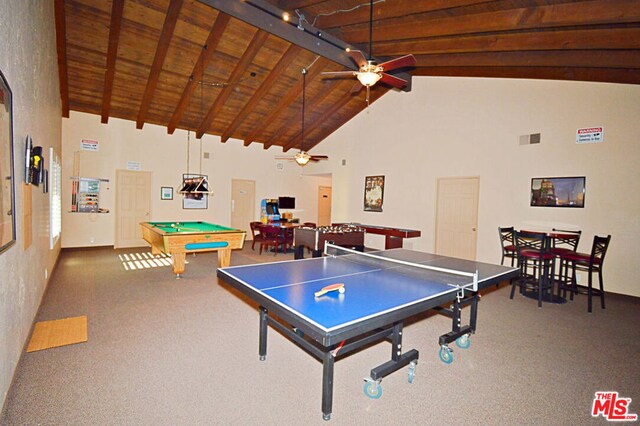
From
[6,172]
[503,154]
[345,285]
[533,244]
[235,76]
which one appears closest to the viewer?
[6,172]

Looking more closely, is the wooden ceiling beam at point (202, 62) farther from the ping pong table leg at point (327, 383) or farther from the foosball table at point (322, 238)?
the ping pong table leg at point (327, 383)

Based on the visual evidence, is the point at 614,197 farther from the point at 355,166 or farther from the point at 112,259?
the point at 112,259

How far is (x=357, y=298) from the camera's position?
2.04 meters

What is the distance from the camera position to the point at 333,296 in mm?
2074

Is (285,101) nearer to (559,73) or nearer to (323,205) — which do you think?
(323,205)

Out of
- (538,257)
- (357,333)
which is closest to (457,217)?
(538,257)

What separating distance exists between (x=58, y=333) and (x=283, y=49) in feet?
19.4

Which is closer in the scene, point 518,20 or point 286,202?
point 518,20

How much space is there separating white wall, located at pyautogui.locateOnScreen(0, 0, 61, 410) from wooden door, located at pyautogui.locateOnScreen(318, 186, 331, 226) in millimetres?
9451

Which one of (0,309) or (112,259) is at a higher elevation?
(0,309)

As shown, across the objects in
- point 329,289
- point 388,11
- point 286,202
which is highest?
point 388,11

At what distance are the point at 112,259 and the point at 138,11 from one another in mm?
5043

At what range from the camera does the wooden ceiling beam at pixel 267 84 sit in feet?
21.1

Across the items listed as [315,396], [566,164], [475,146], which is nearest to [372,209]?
[475,146]
